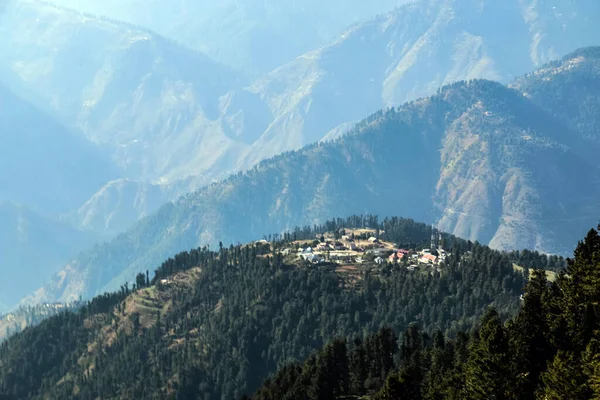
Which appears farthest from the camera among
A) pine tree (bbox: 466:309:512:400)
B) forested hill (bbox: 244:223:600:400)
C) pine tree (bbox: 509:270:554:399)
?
pine tree (bbox: 509:270:554:399)

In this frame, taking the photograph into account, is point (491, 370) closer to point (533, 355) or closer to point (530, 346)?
point (533, 355)

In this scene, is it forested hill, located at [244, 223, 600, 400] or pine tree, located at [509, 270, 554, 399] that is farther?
pine tree, located at [509, 270, 554, 399]

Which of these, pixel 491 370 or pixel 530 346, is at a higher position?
pixel 530 346

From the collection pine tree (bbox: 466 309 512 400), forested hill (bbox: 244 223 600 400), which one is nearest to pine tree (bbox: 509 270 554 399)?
forested hill (bbox: 244 223 600 400)

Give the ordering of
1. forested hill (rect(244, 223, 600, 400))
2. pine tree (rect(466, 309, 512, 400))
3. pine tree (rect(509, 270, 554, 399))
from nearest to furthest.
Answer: forested hill (rect(244, 223, 600, 400)) < pine tree (rect(466, 309, 512, 400)) < pine tree (rect(509, 270, 554, 399))

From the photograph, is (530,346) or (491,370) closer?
(491,370)

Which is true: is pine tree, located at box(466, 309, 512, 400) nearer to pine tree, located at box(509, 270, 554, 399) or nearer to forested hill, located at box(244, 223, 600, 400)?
forested hill, located at box(244, 223, 600, 400)

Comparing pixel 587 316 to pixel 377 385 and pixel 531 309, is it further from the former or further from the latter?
pixel 377 385

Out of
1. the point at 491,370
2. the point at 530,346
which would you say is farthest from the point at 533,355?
the point at 491,370

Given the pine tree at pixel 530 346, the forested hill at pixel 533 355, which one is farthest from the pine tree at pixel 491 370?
the pine tree at pixel 530 346

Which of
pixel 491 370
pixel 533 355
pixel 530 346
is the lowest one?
pixel 491 370

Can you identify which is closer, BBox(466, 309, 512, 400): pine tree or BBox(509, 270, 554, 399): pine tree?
BBox(466, 309, 512, 400): pine tree

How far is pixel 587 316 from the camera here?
351 ft

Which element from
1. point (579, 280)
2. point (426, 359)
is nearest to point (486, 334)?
point (579, 280)
